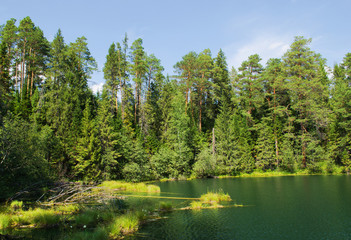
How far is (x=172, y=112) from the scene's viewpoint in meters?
Result: 54.8

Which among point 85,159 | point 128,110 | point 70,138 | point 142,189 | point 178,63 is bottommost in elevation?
point 142,189

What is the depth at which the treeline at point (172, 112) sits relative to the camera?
133 ft

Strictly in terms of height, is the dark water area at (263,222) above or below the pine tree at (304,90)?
below

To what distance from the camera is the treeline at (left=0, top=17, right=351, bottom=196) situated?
133ft

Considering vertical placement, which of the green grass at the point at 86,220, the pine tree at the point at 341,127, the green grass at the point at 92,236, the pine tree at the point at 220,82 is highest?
the pine tree at the point at 220,82

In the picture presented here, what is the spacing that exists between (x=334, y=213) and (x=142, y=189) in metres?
20.8

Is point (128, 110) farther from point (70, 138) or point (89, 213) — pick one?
point (89, 213)

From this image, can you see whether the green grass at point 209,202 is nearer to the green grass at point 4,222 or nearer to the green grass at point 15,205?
the green grass at point 15,205

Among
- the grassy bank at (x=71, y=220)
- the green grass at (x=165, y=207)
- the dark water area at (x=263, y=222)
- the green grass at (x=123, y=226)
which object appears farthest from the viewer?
the green grass at (x=165, y=207)

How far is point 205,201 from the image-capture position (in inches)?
852

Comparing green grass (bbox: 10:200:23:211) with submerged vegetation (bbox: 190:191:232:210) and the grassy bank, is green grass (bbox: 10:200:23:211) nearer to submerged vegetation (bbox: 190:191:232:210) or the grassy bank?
the grassy bank

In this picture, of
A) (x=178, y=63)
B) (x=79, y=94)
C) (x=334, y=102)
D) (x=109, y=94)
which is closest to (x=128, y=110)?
(x=109, y=94)

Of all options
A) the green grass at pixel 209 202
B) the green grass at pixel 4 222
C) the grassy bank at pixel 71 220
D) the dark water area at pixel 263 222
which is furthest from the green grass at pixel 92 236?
the green grass at pixel 209 202

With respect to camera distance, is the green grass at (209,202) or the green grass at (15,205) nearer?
the green grass at (15,205)
